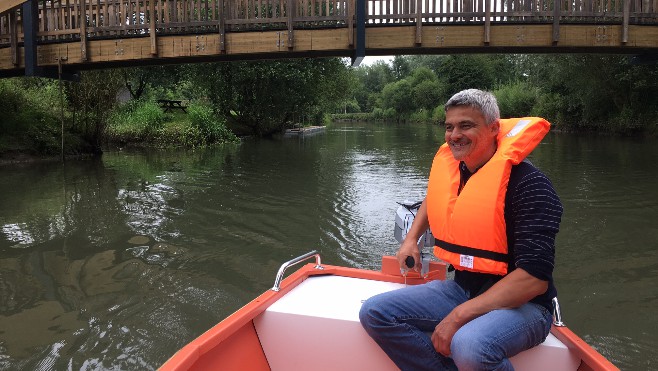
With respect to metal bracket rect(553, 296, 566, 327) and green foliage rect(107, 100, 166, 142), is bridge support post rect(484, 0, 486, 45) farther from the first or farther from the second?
green foliage rect(107, 100, 166, 142)

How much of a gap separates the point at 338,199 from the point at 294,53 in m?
3.29

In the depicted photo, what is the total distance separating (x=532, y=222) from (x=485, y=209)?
8.0 inches

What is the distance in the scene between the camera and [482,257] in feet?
7.39

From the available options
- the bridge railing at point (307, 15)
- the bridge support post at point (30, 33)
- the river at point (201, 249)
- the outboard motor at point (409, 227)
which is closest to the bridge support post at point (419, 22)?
the bridge railing at point (307, 15)

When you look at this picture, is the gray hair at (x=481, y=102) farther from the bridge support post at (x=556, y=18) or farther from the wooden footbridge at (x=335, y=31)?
the bridge support post at (x=556, y=18)

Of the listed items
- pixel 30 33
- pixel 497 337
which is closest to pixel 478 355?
pixel 497 337

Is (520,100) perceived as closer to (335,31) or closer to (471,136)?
(335,31)

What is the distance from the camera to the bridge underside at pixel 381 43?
33.0 ft

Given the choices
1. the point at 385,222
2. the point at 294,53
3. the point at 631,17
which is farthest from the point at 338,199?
the point at 631,17

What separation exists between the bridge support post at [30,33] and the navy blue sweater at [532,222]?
1104 cm

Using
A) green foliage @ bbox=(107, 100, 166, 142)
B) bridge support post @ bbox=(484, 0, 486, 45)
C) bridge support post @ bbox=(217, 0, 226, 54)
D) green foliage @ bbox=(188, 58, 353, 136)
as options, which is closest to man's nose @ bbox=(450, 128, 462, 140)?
bridge support post @ bbox=(484, 0, 486, 45)

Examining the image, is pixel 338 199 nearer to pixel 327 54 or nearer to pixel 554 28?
pixel 327 54

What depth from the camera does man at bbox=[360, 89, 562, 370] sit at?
6.78 feet

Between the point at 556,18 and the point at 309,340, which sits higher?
the point at 556,18
